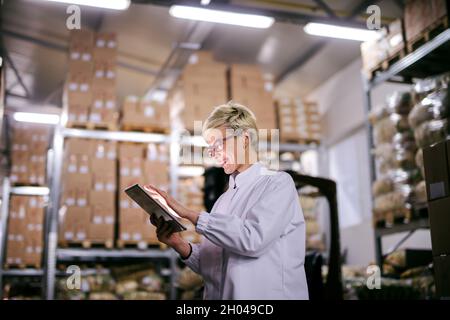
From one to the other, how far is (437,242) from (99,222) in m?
5.66

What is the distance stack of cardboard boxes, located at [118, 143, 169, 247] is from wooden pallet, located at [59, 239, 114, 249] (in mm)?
165

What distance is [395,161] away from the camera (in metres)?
6.50

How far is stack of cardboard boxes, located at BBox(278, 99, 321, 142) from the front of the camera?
9.88 metres

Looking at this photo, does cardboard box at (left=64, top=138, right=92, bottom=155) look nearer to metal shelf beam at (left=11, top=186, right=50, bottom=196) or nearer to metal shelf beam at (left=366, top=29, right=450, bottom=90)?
metal shelf beam at (left=11, top=186, right=50, bottom=196)

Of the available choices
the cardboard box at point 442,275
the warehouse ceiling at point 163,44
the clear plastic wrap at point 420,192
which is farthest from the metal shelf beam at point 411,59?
the cardboard box at point 442,275

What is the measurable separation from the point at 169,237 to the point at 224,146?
50 cm

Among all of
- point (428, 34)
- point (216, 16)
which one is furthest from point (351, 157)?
point (428, 34)

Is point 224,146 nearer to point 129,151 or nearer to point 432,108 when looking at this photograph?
point 432,108

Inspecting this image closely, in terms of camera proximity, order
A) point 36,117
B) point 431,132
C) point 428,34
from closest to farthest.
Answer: point 431,132 → point 428,34 → point 36,117

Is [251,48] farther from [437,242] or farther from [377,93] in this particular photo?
[437,242]

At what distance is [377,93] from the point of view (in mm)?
10281

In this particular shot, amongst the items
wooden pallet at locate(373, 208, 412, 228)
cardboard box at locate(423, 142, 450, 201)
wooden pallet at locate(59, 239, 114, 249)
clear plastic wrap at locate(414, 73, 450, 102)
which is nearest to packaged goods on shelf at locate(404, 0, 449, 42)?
clear plastic wrap at locate(414, 73, 450, 102)

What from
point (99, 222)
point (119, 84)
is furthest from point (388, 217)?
point (119, 84)

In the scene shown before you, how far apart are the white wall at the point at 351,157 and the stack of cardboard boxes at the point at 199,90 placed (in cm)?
237
